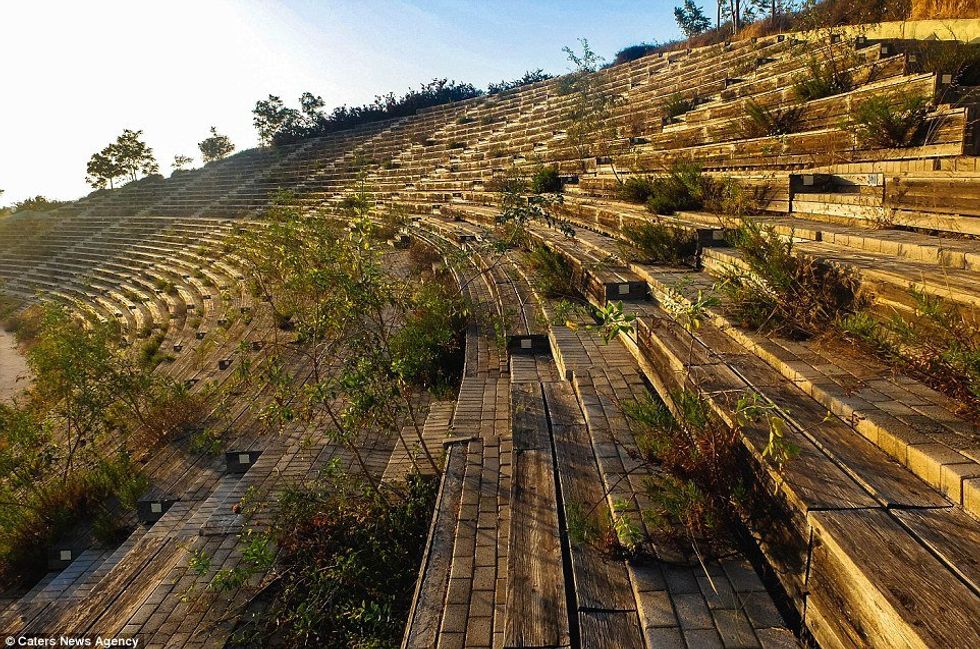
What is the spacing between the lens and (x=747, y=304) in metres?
3.93

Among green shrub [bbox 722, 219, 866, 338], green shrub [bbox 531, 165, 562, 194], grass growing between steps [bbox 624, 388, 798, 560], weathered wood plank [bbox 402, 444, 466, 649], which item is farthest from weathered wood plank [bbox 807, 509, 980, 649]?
green shrub [bbox 531, 165, 562, 194]

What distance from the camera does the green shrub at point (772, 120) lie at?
7.29 meters

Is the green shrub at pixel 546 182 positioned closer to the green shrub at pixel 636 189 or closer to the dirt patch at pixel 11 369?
the green shrub at pixel 636 189

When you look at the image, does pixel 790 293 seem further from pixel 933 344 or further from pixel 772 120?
pixel 772 120

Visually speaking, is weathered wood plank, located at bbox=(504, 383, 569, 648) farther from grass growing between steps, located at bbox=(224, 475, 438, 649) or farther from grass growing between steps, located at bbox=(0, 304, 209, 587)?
grass growing between steps, located at bbox=(0, 304, 209, 587)

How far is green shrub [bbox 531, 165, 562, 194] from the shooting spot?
12273 mm

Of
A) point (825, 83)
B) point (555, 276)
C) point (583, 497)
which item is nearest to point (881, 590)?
point (583, 497)

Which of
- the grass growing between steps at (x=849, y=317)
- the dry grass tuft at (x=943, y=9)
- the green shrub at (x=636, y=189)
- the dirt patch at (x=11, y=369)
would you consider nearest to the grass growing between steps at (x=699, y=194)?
the green shrub at (x=636, y=189)

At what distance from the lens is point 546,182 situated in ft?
40.5

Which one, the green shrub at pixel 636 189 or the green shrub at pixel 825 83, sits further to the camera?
the green shrub at pixel 636 189

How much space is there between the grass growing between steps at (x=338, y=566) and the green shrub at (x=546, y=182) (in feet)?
30.3

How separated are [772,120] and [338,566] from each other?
7.88m

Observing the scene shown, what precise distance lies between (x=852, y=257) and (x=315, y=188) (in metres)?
25.6

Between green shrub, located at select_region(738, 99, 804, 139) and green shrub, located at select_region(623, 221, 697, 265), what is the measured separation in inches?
105
